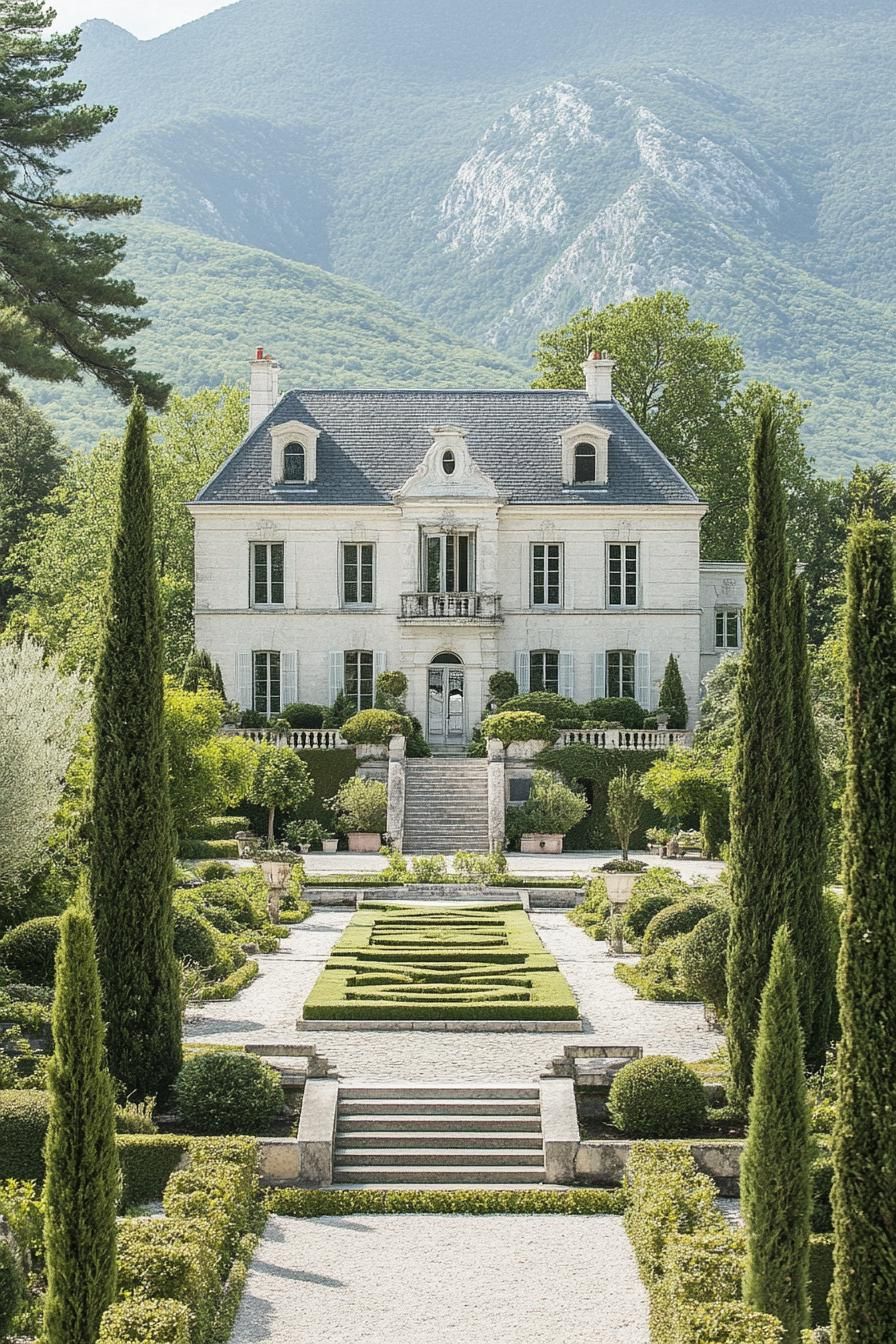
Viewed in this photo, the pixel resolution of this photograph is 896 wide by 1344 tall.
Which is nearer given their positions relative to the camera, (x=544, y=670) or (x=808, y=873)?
(x=808, y=873)

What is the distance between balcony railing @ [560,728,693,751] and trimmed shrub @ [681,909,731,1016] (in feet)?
75.0

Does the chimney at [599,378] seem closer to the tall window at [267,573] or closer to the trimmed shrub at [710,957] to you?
the tall window at [267,573]

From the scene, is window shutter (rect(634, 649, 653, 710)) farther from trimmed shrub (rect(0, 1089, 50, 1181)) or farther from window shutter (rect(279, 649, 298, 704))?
trimmed shrub (rect(0, 1089, 50, 1181))

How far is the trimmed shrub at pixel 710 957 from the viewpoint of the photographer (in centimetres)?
1934

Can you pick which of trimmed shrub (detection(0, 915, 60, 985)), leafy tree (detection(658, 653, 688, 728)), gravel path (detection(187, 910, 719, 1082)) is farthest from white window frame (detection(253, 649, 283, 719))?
trimmed shrub (detection(0, 915, 60, 985))

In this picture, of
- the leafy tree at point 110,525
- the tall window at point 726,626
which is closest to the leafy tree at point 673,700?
the tall window at point 726,626

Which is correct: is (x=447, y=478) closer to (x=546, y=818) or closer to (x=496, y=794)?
(x=496, y=794)

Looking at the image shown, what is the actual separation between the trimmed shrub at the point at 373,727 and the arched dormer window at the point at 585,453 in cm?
946

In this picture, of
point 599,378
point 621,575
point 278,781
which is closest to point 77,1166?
point 278,781

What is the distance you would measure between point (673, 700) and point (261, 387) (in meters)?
15.2

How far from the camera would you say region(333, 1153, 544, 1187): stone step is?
15.6 meters

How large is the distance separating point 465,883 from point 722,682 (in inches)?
553

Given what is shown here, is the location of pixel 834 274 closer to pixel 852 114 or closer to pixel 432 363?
pixel 852 114

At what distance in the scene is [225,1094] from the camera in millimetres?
15953
